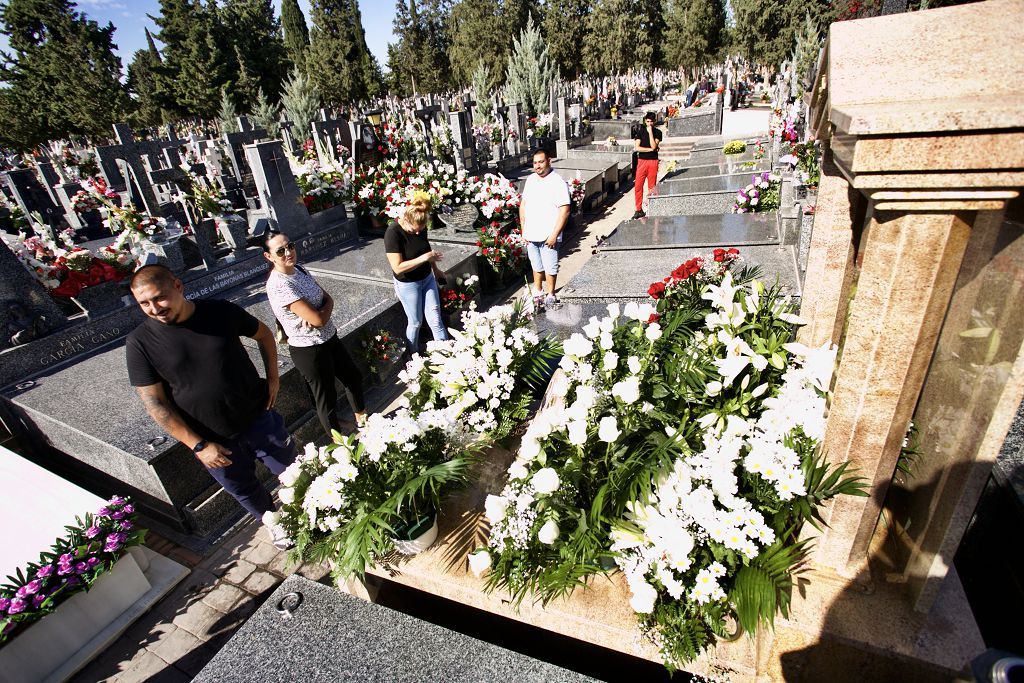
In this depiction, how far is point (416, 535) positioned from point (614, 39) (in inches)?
1630

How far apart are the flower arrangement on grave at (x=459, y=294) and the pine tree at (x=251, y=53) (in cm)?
3490

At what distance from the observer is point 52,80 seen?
94.9 ft

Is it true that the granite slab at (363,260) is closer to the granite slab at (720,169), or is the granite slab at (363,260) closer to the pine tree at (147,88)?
the granite slab at (720,169)

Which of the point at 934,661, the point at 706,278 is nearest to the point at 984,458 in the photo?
the point at 934,661

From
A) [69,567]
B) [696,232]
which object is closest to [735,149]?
[696,232]

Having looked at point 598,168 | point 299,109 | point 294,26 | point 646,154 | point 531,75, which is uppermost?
point 294,26

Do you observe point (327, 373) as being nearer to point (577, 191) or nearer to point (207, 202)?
point (207, 202)

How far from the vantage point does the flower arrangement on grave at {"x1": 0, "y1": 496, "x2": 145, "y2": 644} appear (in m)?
2.62

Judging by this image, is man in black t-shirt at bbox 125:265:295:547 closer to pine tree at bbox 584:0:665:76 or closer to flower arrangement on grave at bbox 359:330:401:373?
flower arrangement on grave at bbox 359:330:401:373

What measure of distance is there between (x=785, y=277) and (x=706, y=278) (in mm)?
1812

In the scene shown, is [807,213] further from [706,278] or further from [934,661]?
[934,661]

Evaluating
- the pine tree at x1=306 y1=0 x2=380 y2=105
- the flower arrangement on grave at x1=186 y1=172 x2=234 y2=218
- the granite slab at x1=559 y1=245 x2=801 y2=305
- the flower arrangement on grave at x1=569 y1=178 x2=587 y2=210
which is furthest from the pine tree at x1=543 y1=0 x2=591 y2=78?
the granite slab at x1=559 y1=245 x2=801 y2=305

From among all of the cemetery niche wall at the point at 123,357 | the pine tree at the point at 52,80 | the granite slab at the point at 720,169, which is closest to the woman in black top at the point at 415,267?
the cemetery niche wall at the point at 123,357

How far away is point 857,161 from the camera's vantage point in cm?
130
